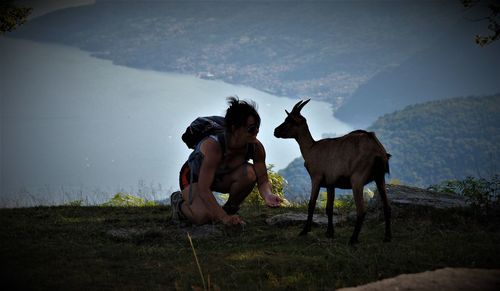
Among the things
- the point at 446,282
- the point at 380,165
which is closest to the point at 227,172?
the point at 380,165

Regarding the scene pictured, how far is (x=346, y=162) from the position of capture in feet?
23.4

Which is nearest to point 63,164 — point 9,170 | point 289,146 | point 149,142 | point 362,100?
point 9,170

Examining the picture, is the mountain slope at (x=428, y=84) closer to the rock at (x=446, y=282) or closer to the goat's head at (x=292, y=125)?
the goat's head at (x=292, y=125)

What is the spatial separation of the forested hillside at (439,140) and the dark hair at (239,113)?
7520cm

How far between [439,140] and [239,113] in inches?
4051

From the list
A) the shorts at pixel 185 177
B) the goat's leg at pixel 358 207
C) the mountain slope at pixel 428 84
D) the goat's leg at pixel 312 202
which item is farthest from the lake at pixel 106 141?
the goat's leg at pixel 358 207

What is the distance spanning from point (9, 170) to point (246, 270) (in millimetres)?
119620

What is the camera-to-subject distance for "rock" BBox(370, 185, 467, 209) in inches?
342

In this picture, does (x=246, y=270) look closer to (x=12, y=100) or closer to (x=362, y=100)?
(x=362, y=100)

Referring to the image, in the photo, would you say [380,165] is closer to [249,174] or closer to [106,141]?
[249,174]

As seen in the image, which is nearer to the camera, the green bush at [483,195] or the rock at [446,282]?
the rock at [446,282]

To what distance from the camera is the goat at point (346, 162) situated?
6.89 m

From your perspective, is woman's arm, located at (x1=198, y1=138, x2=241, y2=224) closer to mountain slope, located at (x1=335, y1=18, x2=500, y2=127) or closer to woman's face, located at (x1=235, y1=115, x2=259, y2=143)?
woman's face, located at (x1=235, y1=115, x2=259, y2=143)

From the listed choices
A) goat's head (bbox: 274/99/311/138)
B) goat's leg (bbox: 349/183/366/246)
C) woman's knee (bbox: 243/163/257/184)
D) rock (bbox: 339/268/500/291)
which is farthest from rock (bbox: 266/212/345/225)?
rock (bbox: 339/268/500/291)
